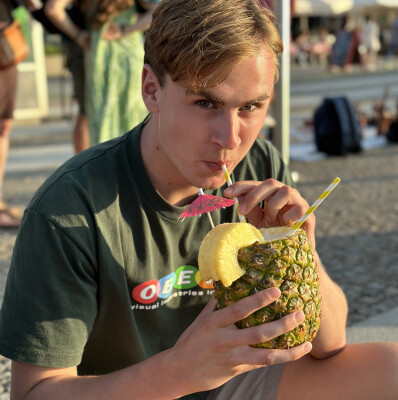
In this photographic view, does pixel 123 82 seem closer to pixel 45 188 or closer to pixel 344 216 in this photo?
pixel 344 216

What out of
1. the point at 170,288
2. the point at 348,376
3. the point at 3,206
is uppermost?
the point at 170,288

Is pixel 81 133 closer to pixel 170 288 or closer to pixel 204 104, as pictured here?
pixel 170 288

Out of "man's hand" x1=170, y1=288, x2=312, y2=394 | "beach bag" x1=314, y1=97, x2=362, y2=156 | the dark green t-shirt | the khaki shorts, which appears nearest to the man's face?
the dark green t-shirt

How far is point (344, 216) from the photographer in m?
5.34

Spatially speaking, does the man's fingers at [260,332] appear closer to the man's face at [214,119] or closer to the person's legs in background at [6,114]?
the man's face at [214,119]

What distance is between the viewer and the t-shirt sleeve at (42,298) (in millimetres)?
1666

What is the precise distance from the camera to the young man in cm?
165

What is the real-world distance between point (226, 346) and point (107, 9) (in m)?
3.46

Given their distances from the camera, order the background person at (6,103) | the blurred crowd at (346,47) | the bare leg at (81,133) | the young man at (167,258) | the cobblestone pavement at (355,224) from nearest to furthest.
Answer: the young man at (167,258) < the cobblestone pavement at (355,224) < the background person at (6,103) < the bare leg at (81,133) < the blurred crowd at (346,47)

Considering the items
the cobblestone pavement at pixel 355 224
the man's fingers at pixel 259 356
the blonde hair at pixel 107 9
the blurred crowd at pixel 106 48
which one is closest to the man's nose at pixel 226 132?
the man's fingers at pixel 259 356

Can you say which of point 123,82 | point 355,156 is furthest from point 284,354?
point 355,156

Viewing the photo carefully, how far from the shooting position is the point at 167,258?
1.95 m

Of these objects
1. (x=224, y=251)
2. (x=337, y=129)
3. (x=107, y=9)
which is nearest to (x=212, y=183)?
(x=224, y=251)

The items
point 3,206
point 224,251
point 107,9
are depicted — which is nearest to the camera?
point 224,251
